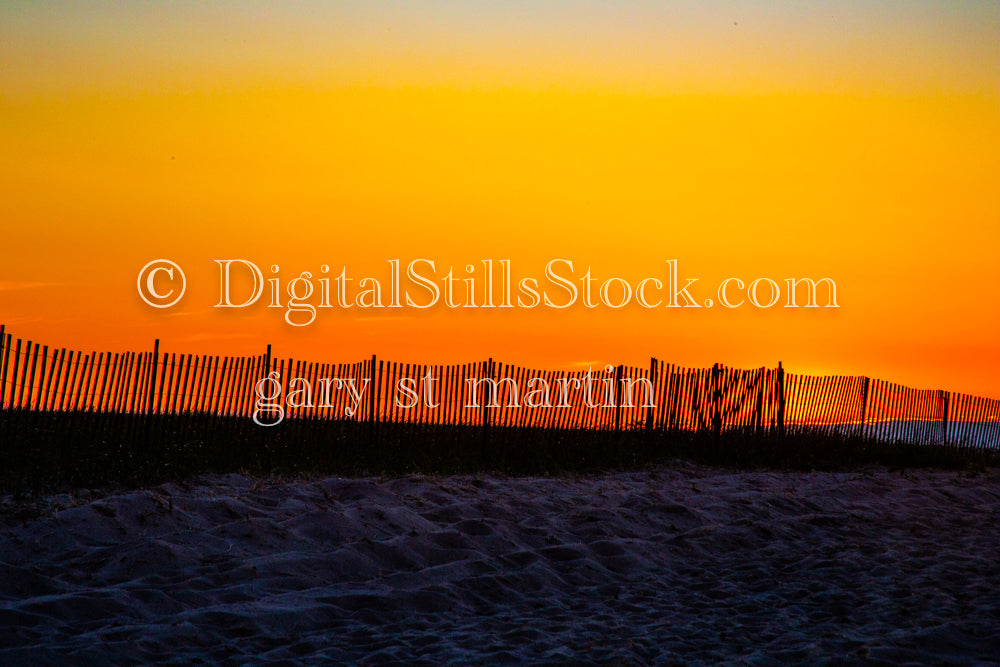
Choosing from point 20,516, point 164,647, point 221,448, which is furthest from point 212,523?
point 221,448

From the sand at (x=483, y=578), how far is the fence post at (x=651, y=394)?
736 centimetres

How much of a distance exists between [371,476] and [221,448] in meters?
2.44

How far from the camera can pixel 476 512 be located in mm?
8484

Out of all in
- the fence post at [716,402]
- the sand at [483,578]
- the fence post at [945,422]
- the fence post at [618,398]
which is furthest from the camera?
the fence post at [945,422]

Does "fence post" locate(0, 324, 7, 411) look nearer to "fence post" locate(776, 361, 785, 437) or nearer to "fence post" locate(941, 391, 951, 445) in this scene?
"fence post" locate(776, 361, 785, 437)

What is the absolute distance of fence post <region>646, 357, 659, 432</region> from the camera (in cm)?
1759

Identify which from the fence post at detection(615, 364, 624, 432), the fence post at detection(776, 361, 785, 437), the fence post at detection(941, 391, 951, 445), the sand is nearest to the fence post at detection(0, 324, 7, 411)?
the sand

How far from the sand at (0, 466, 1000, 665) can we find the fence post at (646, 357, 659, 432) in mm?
7357

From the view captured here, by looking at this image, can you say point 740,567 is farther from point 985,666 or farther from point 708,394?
point 708,394

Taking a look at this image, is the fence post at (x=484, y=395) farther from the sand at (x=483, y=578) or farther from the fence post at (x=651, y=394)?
the sand at (x=483, y=578)

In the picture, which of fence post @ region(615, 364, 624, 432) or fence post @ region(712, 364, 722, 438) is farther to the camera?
fence post @ region(712, 364, 722, 438)

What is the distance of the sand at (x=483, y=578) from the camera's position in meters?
4.96

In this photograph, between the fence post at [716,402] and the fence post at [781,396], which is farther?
the fence post at [781,396]

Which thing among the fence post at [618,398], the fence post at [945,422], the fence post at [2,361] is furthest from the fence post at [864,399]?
the fence post at [2,361]
